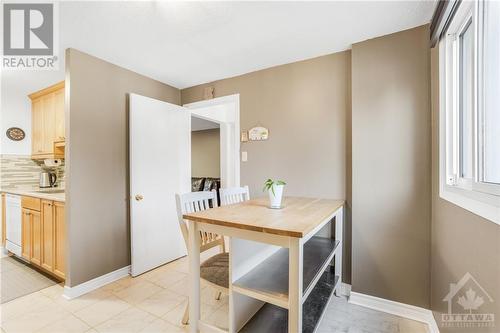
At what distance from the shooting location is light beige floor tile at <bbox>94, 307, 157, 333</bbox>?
1.64 metres

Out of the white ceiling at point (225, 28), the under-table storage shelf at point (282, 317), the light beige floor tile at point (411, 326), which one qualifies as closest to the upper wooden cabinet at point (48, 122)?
the white ceiling at point (225, 28)

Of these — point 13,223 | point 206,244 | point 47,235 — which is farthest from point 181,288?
point 13,223

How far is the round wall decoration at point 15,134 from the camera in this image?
3155mm

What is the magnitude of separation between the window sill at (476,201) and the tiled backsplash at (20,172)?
4.54 meters

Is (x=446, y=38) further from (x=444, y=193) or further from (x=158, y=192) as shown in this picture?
(x=158, y=192)

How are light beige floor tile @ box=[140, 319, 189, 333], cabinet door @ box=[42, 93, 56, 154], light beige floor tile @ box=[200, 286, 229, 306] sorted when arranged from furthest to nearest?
cabinet door @ box=[42, 93, 56, 154] < light beige floor tile @ box=[200, 286, 229, 306] < light beige floor tile @ box=[140, 319, 189, 333]

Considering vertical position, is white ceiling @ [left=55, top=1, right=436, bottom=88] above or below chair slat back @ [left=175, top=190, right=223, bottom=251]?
above

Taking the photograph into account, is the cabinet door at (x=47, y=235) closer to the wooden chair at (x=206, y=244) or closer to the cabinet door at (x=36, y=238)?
the cabinet door at (x=36, y=238)

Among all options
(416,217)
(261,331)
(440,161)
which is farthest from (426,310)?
(261,331)

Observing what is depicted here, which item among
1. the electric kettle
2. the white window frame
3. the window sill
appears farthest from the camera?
the electric kettle

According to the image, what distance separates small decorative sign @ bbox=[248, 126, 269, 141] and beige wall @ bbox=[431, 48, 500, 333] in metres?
1.47

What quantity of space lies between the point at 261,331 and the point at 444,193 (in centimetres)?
142

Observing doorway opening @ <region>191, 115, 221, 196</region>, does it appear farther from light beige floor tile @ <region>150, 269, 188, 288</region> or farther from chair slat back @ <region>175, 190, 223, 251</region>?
chair slat back @ <region>175, 190, 223, 251</region>

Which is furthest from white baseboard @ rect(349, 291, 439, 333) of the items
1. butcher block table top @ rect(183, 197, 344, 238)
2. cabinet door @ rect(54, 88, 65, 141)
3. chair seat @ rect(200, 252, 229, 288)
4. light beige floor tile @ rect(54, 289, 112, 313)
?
cabinet door @ rect(54, 88, 65, 141)
